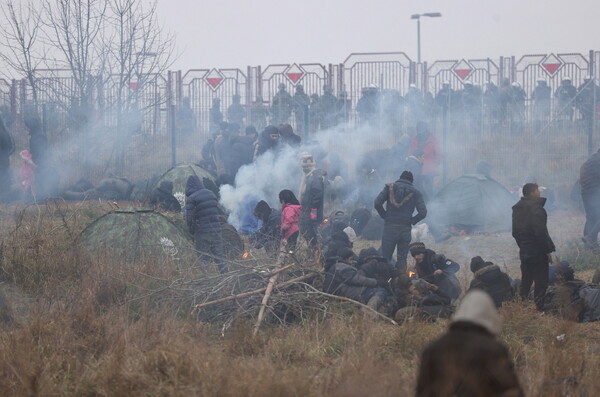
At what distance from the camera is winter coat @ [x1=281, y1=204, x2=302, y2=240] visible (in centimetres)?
1160

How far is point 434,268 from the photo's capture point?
9836 millimetres

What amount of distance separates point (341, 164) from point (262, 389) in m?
12.3

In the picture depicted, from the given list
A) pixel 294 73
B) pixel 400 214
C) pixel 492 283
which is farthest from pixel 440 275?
pixel 294 73

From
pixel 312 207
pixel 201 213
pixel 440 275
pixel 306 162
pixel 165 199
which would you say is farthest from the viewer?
pixel 165 199

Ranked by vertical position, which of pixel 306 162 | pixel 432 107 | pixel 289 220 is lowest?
pixel 289 220

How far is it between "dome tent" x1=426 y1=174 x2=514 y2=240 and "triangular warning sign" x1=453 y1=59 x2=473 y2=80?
28.1 feet

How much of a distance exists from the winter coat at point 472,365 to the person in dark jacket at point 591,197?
971 cm

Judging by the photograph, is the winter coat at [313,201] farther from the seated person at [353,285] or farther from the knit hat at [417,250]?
the seated person at [353,285]

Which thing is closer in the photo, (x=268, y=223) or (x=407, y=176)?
(x=407, y=176)

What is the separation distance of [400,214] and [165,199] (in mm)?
4715

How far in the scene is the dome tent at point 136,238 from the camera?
415 inches

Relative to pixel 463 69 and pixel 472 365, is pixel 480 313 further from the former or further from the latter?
pixel 463 69

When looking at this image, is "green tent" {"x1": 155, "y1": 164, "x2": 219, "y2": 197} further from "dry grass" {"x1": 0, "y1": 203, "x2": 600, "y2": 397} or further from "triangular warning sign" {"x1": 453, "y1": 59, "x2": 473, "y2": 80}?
"triangular warning sign" {"x1": 453, "y1": 59, "x2": 473, "y2": 80}

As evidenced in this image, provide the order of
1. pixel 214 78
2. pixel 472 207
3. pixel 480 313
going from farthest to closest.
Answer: pixel 214 78, pixel 472 207, pixel 480 313
